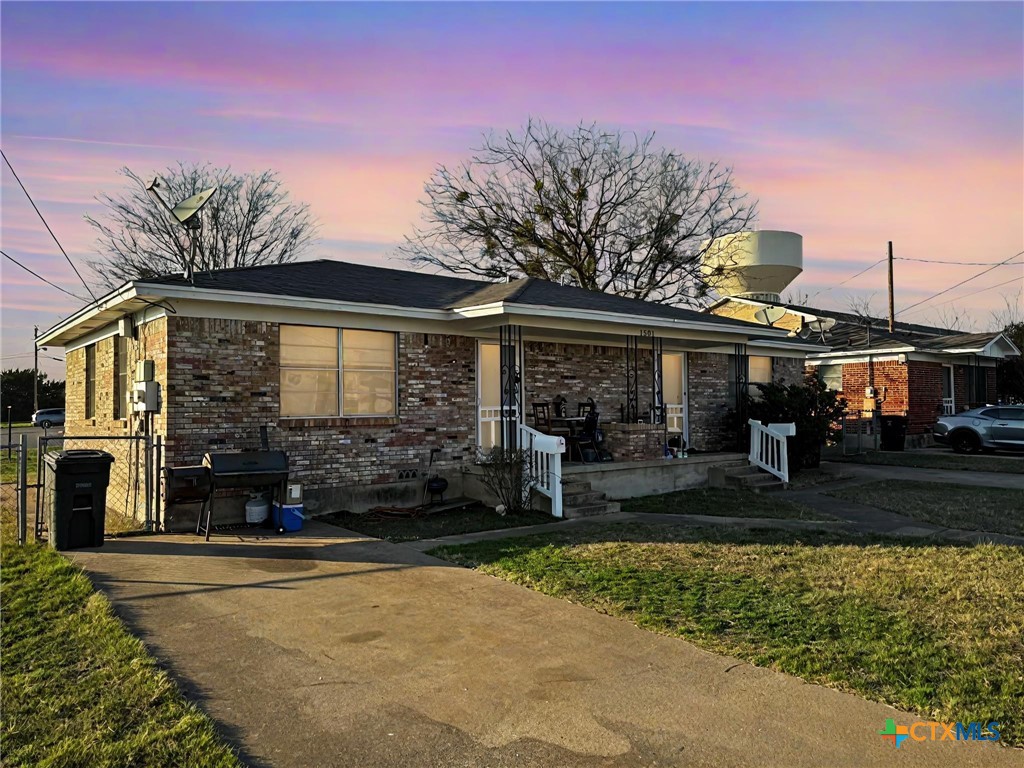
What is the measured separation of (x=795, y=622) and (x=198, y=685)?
4173 mm

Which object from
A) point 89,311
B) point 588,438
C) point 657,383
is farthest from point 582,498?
point 89,311

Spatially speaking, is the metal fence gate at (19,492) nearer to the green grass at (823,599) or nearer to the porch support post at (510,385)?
the green grass at (823,599)

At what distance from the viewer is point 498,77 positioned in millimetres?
9469

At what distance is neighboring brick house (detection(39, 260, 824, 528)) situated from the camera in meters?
9.59

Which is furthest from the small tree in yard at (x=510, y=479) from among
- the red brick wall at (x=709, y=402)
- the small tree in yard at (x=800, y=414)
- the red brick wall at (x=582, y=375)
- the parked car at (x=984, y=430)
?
the parked car at (x=984, y=430)

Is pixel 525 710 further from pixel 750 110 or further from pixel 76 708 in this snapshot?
pixel 750 110

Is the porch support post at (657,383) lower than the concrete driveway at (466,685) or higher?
higher

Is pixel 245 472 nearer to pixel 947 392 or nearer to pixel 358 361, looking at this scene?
pixel 358 361

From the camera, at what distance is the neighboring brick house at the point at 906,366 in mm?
22719

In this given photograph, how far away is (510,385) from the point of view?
1132cm

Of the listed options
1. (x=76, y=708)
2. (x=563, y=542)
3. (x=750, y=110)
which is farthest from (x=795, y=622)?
(x=750, y=110)

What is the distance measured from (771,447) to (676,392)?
2329 mm

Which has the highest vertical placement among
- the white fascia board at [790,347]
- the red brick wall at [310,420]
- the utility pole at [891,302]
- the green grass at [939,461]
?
the utility pole at [891,302]

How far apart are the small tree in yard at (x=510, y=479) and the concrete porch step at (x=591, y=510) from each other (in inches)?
26.1
